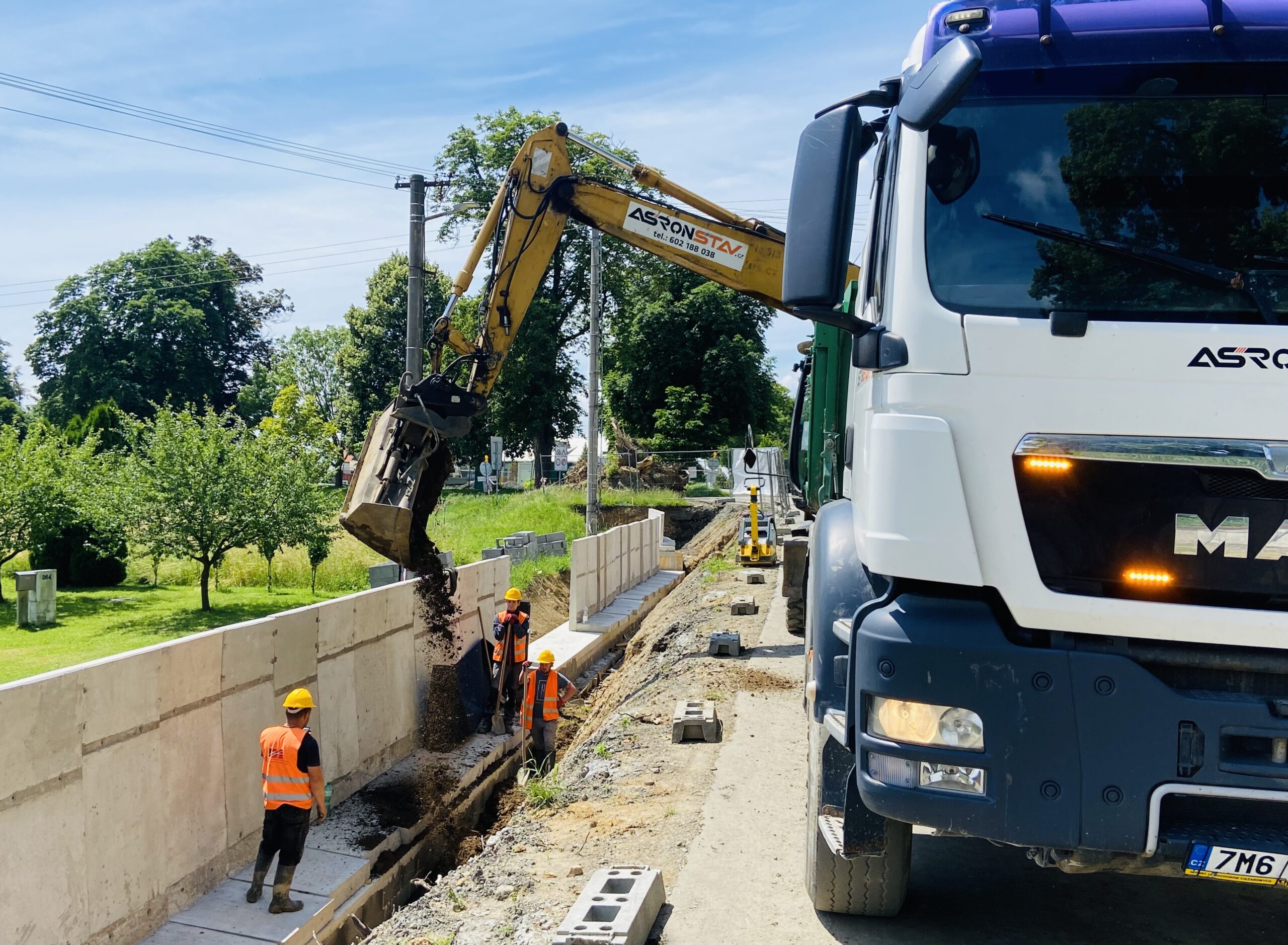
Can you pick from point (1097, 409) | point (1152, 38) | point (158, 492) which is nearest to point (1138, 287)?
point (1097, 409)

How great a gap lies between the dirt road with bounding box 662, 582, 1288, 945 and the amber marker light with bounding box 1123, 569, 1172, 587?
7.32 ft

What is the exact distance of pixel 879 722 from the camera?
3523 millimetres

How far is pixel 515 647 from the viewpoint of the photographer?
46.1 ft

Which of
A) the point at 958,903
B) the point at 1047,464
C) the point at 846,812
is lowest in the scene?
the point at 958,903

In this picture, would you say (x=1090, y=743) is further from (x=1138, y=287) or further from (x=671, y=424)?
(x=671, y=424)

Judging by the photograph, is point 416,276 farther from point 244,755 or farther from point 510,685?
point 244,755

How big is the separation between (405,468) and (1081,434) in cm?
755

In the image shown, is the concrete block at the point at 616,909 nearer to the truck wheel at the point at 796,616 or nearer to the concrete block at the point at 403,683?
the truck wheel at the point at 796,616

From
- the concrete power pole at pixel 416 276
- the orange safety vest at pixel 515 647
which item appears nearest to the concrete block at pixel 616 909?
the orange safety vest at pixel 515 647

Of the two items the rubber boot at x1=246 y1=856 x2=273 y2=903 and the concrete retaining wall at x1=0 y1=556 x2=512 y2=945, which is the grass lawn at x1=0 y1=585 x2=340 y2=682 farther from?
the rubber boot at x1=246 y1=856 x2=273 y2=903

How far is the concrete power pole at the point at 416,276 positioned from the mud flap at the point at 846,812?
12289 mm

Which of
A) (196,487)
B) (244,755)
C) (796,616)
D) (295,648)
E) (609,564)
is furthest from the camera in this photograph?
(609,564)

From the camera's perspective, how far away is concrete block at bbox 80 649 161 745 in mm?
7453

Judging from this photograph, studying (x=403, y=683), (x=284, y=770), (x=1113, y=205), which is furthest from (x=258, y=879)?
(x=1113, y=205)
